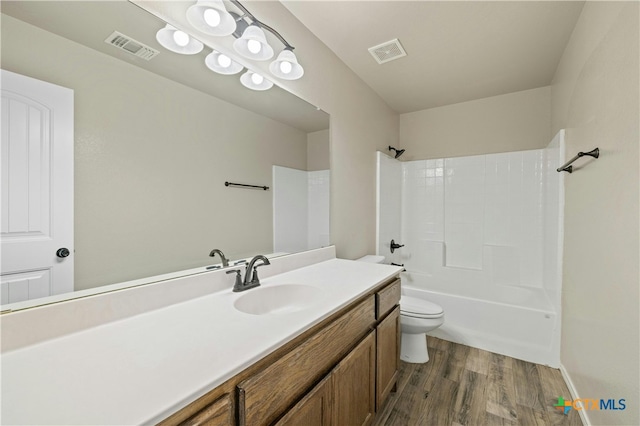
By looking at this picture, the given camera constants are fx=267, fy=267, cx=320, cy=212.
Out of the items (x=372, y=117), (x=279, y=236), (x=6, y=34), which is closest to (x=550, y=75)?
(x=372, y=117)

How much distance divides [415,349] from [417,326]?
0.81ft

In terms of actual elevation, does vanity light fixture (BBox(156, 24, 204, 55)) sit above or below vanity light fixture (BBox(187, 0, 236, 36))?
below

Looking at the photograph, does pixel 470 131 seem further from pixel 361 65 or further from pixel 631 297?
pixel 631 297

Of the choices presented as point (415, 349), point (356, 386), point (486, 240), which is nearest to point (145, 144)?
point (356, 386)

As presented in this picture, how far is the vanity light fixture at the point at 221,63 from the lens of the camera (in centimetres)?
124

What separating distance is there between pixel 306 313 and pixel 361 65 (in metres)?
2.15

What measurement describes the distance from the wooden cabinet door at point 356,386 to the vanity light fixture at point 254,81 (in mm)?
1415

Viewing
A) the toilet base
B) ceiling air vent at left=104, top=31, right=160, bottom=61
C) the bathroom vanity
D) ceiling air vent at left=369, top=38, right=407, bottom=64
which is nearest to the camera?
the bathroom vanity

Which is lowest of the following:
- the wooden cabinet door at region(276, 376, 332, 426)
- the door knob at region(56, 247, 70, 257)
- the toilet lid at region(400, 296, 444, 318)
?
the toilet lid at region(400, 296, 444, 318)

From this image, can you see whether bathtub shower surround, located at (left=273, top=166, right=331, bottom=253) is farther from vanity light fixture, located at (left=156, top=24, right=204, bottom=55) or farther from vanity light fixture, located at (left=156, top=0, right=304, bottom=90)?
vanity light fixture, located at (left=156, top=24, right=204, bottom=55)

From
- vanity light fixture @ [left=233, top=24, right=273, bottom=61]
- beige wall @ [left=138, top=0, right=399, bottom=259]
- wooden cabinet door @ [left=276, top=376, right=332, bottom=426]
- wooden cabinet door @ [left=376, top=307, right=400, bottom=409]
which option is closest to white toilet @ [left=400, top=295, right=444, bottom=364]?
wooden cabinet door @ [left=376, top=307, right=400, bottom=409]

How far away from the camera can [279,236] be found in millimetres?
1597

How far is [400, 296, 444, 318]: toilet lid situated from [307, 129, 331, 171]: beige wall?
1290 millimetres

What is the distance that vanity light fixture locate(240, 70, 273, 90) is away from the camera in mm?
1408
